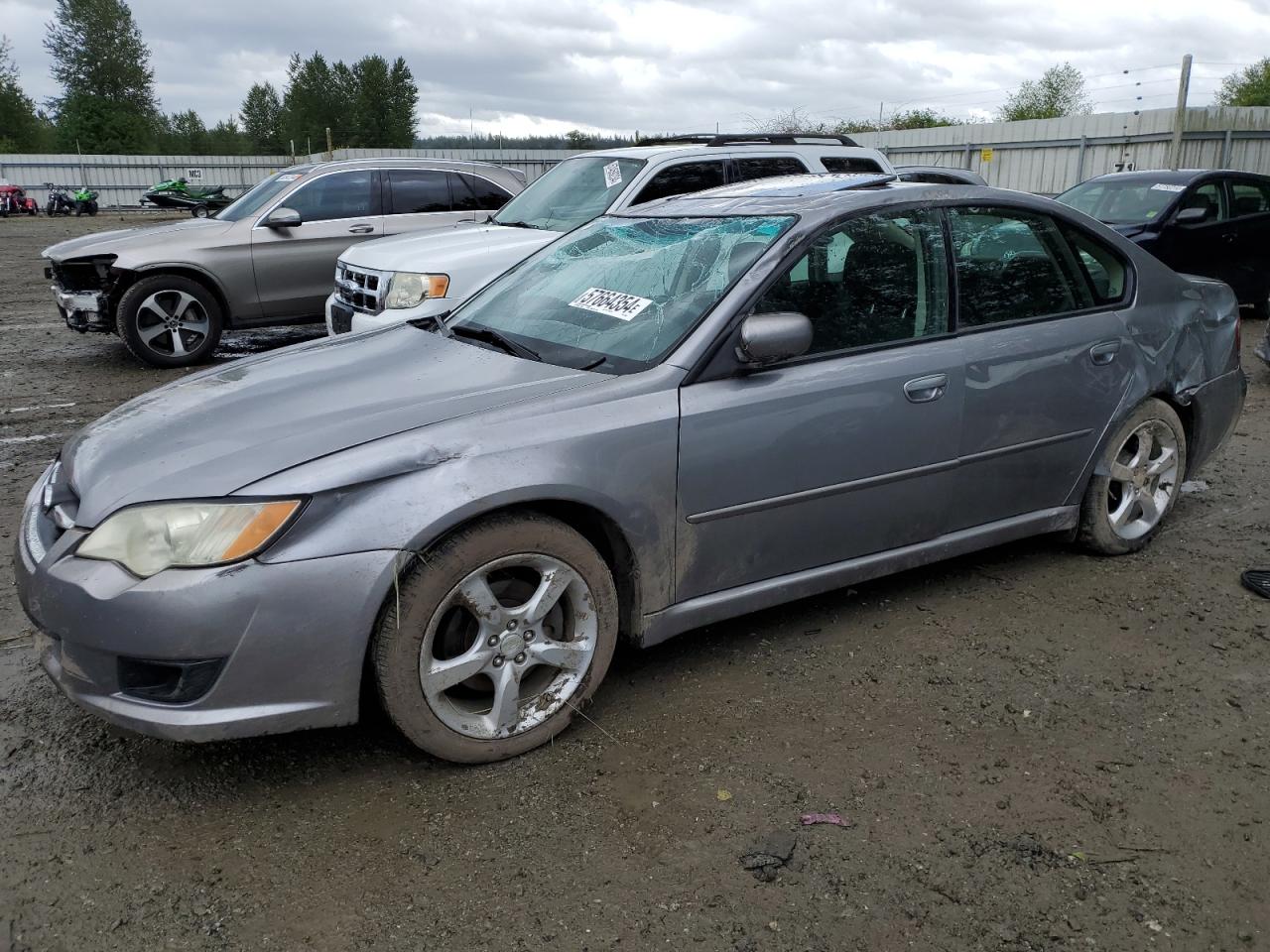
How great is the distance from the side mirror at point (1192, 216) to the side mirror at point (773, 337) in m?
9.34

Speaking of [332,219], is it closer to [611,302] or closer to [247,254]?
[247,254]

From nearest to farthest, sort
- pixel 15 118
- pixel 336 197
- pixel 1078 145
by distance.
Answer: pixel 336 197, pixel 1078 145, pixel 15 118

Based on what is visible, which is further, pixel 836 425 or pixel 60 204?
pixel 60 204

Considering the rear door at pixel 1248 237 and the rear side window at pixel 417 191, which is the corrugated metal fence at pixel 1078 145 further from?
the rear door at pixel 1248 237

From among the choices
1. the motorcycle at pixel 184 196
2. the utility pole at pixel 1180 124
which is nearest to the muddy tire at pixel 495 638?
the utility pole at pixel 1180 124

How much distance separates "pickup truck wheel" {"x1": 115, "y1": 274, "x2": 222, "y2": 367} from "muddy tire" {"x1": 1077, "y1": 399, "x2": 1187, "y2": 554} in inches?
301

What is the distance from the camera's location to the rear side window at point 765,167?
25.7ft

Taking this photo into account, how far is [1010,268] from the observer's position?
399 cm

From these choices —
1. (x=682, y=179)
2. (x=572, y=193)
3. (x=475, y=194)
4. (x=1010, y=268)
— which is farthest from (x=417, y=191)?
(x=1010, y=268)

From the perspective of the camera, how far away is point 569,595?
3.04 meters

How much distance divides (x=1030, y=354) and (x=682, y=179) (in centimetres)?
429

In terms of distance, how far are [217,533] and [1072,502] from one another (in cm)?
332

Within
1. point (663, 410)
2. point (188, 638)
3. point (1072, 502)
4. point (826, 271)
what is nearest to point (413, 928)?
point (188, 638)

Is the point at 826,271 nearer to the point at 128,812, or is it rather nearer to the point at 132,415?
the point at 132,415
